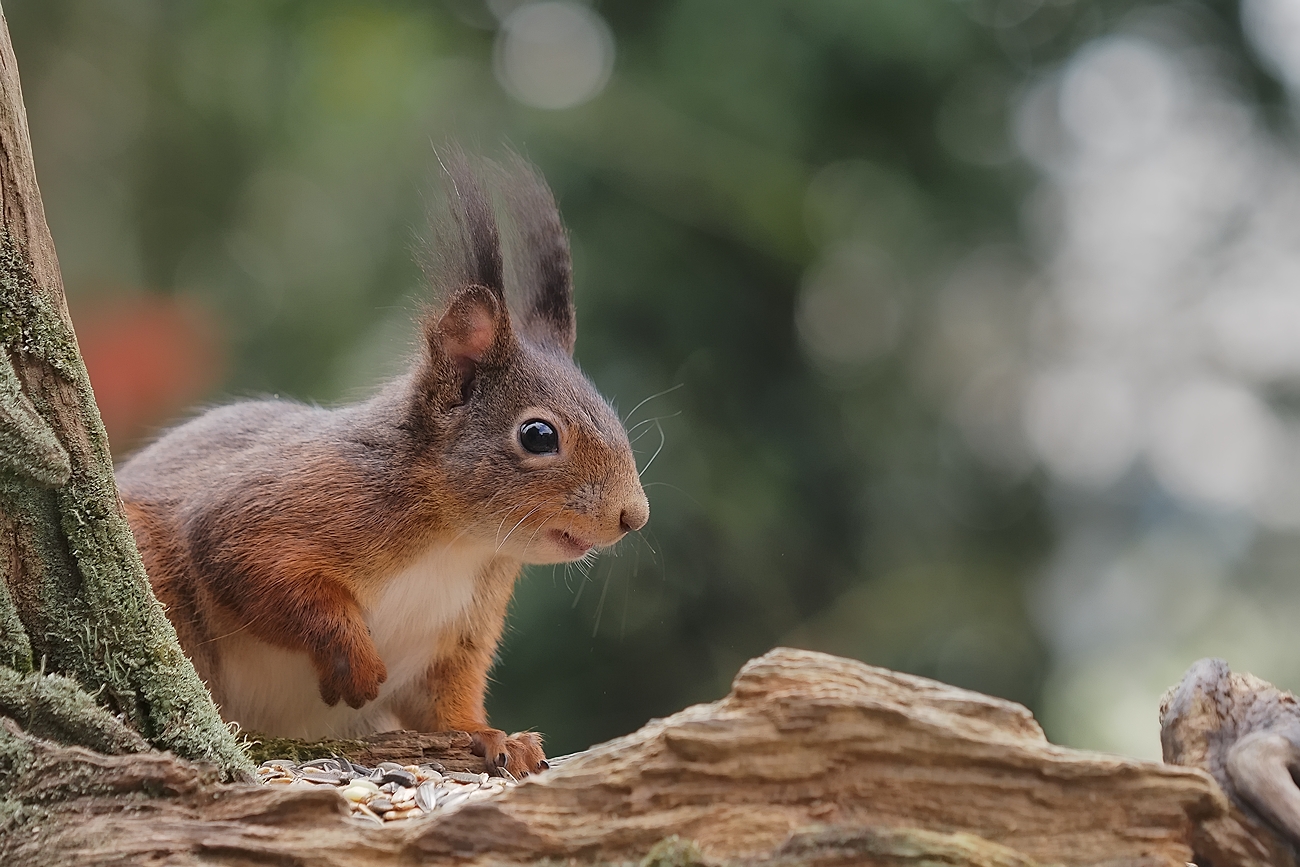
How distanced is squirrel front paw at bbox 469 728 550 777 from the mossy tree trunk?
1.79 ft

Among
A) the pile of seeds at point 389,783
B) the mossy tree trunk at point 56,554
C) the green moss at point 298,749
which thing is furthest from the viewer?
the green moss at point 298,749

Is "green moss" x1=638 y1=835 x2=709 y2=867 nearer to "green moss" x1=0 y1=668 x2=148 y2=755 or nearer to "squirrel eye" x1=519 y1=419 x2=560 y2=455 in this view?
"green moss" x1=0 y1=668 x2=148 y2=755

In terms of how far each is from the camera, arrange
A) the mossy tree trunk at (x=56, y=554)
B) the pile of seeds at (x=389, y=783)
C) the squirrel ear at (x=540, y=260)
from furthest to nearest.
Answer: the squirrel ear at (x=540, y=260)
the pile of seeds at (x=389, y=783)
the mossy tree trunk at (x=56, y=554)

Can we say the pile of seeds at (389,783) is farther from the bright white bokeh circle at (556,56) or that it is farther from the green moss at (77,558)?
the bright white bokeh circle at (556,56)

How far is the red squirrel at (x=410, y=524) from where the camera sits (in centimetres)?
184

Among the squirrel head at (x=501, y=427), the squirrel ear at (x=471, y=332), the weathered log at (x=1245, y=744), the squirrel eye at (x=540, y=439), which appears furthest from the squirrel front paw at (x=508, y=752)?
the weathered log at (x=1245, y=744)

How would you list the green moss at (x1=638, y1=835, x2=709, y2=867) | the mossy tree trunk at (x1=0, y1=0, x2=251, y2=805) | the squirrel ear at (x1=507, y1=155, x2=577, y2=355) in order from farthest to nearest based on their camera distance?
1. the squirrel ear at (x1=507, y1=155, x2=577, y2=355)
2. the mossy tree trunk at (x1=0, y1=0, x2=251, y2=805)
3. the green moss at (x1=638, y1=835, x2=709, y2=867)

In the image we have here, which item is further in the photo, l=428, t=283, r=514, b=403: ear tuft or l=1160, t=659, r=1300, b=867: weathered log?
l=428, t=283, r=514, b=403: ear tuft

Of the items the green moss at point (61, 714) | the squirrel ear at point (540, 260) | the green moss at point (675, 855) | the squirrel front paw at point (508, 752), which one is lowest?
the green moss at point (675, 855)

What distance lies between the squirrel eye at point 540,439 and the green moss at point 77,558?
713 mm

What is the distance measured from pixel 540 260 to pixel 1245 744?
1374mm

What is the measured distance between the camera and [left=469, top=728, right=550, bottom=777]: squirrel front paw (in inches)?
70.7

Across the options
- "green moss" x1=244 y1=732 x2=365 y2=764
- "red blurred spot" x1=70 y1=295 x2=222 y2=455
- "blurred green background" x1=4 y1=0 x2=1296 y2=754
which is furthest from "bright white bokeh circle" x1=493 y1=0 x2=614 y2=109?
"green moss" x1=244 y1=732 x2=365 y2=764

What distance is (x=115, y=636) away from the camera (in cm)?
127
